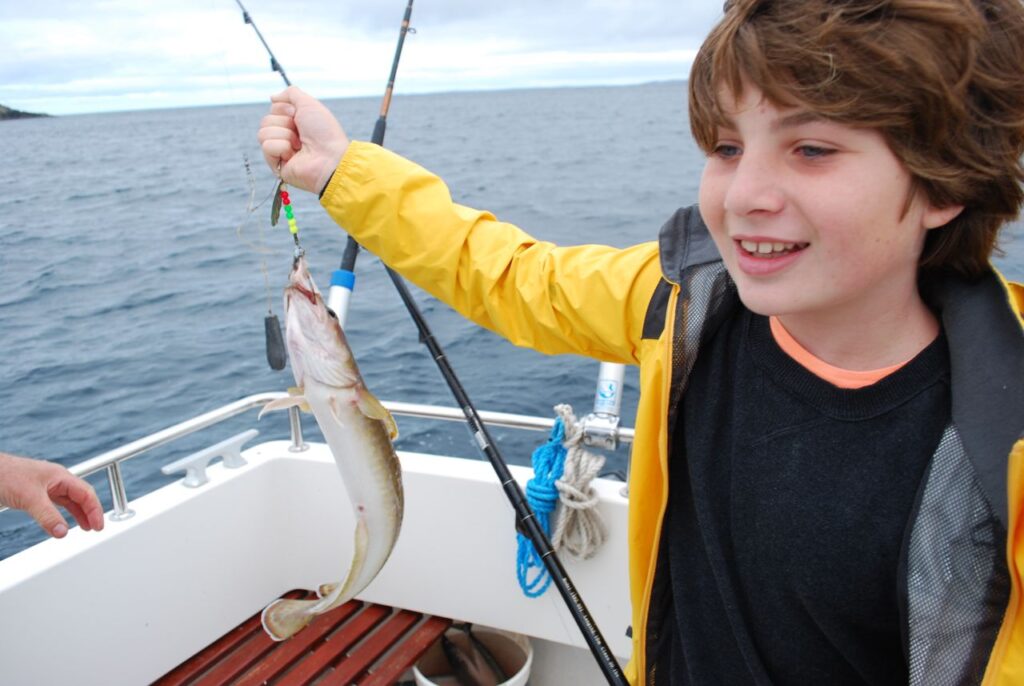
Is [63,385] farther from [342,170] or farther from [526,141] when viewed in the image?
[526,141]

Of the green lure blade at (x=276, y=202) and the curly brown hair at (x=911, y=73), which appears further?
the green lure blade at (x=276, y=202)

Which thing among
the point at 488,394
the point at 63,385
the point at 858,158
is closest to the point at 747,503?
the point at 858,158

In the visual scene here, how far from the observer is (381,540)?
228cm

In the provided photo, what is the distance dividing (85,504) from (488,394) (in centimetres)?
594

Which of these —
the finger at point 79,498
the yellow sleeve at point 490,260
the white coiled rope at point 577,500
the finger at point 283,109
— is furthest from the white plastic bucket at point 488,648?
the finger at point 283,109

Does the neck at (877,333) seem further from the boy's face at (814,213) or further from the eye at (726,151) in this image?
the eye at (726,151)

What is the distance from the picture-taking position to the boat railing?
118 inches

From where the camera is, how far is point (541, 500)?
10.7 feet

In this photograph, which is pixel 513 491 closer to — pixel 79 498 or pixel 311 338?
pixel 311 338

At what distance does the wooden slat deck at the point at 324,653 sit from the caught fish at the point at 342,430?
3.92ft

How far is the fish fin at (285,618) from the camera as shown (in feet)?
7.22

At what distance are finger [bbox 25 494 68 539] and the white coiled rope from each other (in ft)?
5.63

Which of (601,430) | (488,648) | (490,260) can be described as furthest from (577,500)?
(490,260)

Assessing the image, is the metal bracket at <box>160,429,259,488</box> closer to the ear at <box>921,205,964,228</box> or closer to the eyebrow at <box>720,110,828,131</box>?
the eyebrow at <box>720,110,828,131</box>
